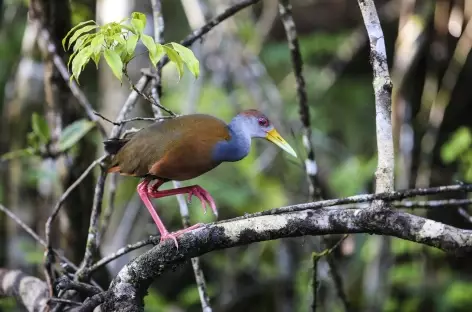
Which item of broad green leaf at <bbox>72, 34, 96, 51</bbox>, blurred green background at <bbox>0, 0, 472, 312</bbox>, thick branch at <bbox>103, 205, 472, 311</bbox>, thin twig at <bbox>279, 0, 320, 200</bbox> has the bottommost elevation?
thick branch at <bbox>103, 205, 472, 311</bbox>

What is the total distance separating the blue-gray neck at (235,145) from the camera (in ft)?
6.56

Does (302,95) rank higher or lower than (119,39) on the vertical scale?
higher

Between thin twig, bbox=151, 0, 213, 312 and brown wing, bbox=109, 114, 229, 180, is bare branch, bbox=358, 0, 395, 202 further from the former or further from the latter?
thin twig, bbox=151, 0, 213, 312

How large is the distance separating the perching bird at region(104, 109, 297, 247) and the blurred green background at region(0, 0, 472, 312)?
132 cm

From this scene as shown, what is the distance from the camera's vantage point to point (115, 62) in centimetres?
173

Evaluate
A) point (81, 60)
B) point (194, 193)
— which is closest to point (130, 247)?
point (194, 193)

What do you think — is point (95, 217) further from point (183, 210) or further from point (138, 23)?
point (138, 23)

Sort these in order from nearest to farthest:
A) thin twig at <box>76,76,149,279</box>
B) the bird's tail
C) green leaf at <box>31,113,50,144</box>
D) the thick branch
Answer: the thick branch < the bird's tail < thin twig at <box>76,76,149,279</box> < green leaf at <box>31,113,50,144</box>

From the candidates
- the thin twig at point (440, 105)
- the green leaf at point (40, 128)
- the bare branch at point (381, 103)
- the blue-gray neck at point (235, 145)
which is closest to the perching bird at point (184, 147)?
the blue-gray neck at point (235, 145)

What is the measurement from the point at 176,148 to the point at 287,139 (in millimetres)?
3269

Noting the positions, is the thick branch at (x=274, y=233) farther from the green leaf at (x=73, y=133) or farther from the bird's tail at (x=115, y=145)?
the green leaf at (x=73, y=133)

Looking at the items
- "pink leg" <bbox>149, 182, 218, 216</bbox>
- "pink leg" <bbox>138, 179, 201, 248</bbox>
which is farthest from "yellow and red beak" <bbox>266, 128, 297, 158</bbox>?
"pink leg" <bbox>138, 179, 201, 248</bbox>

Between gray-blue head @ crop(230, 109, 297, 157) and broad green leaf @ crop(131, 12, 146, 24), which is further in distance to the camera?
gray-blue head @ crop(230, 109, 297, 157)

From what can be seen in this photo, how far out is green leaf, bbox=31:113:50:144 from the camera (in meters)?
3.04
